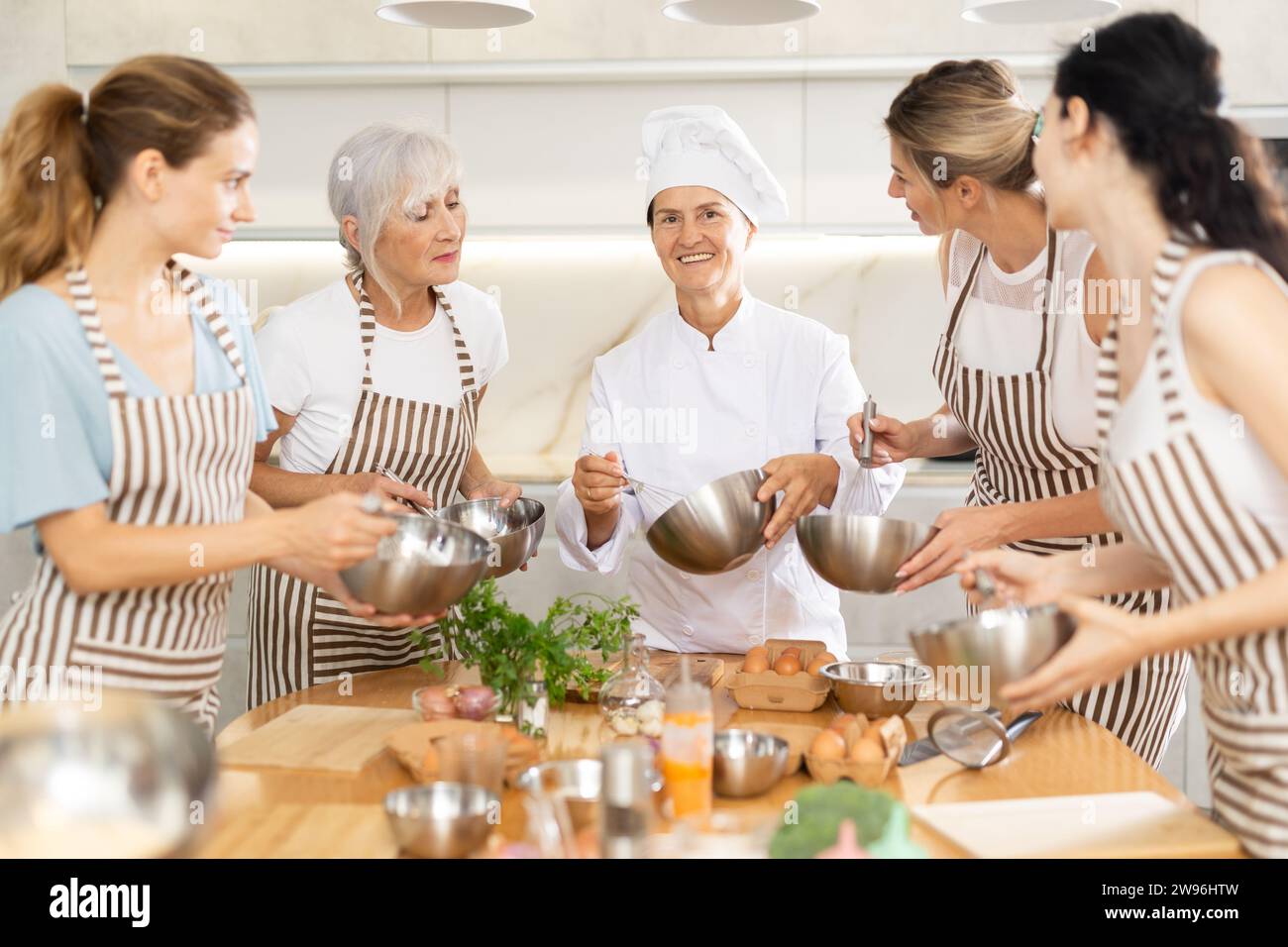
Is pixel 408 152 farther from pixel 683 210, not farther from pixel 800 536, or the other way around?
pixel 800 536

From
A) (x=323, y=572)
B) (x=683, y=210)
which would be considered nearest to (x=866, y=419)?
(x=683, y=210)

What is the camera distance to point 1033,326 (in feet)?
7.10

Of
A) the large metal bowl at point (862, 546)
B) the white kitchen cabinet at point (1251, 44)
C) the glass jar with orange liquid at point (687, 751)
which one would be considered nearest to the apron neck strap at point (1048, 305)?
the large metal bowl at point (862, 546)

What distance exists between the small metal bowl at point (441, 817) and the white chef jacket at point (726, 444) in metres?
1.02

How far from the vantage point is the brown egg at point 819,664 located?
6.53 ft

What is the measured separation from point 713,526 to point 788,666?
245mm

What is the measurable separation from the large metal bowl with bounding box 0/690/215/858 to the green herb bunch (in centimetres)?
60

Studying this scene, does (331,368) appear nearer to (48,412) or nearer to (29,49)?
(48,412)

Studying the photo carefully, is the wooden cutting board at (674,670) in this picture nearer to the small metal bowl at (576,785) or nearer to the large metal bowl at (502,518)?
the large metal bowl at (502,518)

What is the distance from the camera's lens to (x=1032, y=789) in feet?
5.24

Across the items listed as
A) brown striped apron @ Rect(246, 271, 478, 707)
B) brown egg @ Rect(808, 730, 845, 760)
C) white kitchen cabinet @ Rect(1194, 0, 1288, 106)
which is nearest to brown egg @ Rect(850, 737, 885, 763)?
brown egg @ Rect(808, 730, 845, 760)

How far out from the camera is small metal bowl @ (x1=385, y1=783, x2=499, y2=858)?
4.36 ft

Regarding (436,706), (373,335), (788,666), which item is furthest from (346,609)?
(788,666)
